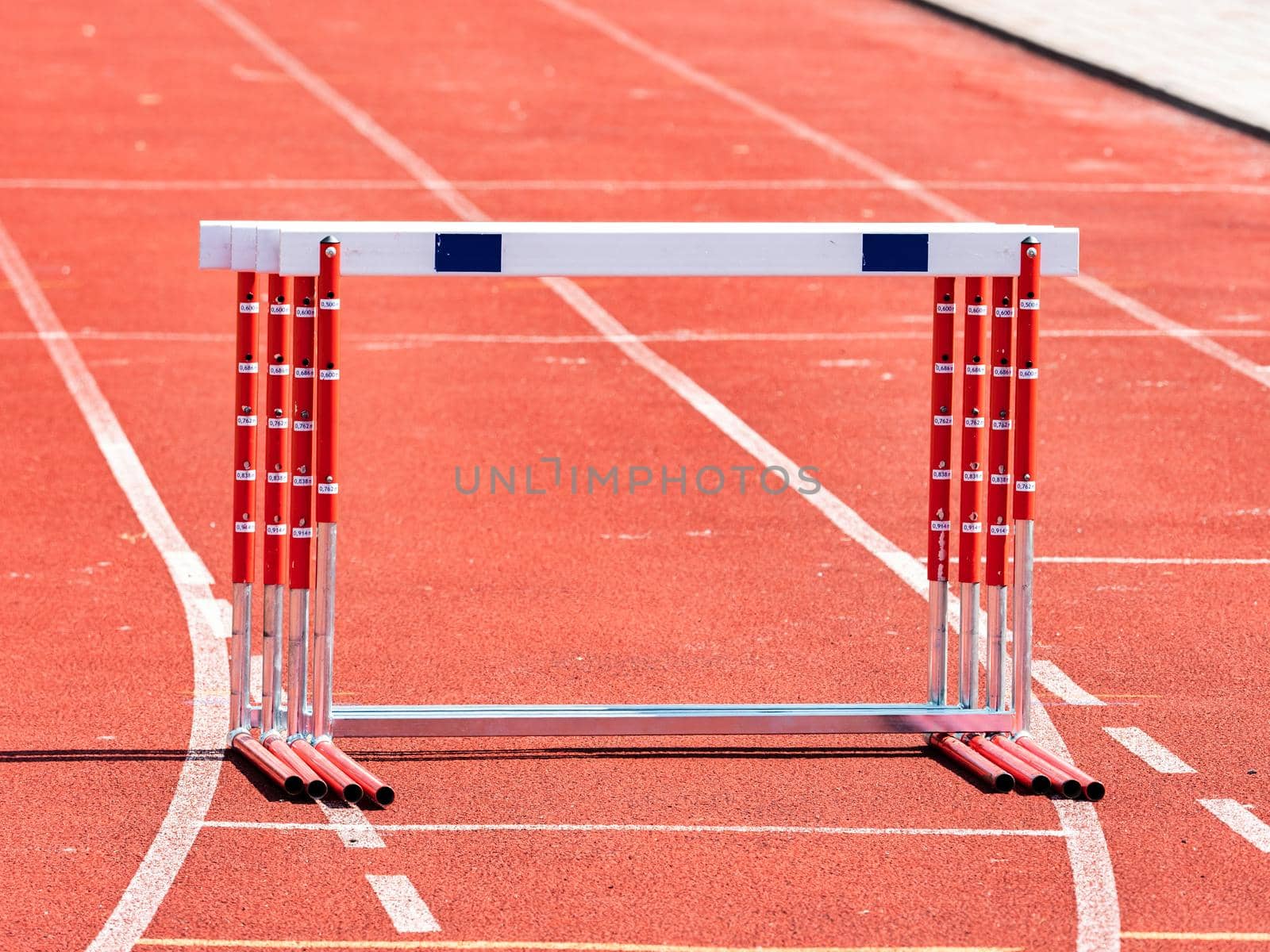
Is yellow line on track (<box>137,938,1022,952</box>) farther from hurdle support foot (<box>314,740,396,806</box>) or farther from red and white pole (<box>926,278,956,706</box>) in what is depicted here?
red and white pole (<box>926,278,956,706</box>)

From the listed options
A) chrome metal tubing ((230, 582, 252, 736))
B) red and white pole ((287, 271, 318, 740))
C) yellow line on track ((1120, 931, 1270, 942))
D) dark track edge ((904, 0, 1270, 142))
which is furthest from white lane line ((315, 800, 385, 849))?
dark track edge ((904, 0, 1270, 142))

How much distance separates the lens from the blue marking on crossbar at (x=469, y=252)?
734 cm

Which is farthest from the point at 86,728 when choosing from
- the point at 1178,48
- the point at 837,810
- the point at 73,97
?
the point at 1178,48

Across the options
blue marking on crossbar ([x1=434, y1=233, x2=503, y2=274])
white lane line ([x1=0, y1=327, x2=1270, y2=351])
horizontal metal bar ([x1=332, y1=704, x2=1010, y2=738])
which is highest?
blue marking on crossbar ([x1=434, y1=233, x2=503, y2=274])

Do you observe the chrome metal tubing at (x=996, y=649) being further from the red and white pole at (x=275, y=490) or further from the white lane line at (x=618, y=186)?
the white lane line at (x=618, y=186)

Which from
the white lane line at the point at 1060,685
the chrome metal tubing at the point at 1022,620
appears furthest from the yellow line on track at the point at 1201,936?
the white lane line at the point at 1060,685

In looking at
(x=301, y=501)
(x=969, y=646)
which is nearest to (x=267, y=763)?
(x=301, y=501)

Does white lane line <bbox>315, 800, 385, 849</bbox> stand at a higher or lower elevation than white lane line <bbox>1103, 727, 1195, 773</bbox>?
lower

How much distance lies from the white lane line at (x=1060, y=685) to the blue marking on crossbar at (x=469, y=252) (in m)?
2.91

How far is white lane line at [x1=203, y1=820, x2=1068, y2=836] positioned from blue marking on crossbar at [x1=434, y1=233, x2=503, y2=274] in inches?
75.0

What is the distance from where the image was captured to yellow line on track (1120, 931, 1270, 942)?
6.18m

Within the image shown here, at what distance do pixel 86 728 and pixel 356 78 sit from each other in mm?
18389

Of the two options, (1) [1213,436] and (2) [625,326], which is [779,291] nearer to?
(2) [625,326]

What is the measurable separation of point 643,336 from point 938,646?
7.59 metres
